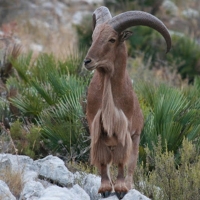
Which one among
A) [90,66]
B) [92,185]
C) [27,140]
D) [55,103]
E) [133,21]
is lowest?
[27,140]

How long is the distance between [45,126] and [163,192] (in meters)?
2.61

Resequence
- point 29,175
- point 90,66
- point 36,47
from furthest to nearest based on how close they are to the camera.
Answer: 1. point 36,47
2. point 29,175
3. point 90,66

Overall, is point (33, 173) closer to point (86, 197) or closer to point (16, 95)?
point (86, 197)

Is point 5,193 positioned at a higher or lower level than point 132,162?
higher

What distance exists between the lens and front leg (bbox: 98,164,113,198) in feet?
26.5

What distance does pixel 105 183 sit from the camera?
8.13 metres

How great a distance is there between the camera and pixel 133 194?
780 cm

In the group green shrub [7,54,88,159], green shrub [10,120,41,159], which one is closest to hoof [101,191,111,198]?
green shrub [7,54,88,159]

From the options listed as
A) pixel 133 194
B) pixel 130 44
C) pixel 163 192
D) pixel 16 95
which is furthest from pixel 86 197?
pixel 130 44

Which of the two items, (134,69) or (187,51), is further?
(187,51)

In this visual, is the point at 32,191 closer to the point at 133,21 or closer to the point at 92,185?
the point at 92,185

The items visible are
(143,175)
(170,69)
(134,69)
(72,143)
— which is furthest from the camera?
(170,69)

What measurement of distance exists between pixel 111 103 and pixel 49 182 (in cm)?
129

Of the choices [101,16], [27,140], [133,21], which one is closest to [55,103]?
[27,140]
